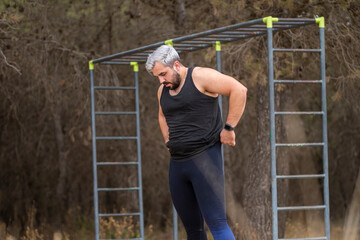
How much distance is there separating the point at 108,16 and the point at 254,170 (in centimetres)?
351

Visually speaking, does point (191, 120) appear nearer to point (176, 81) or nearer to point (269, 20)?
point (176, 81)

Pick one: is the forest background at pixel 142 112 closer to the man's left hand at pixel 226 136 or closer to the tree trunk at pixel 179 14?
the tree trunk at pixel 179 14

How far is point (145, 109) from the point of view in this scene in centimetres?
1055

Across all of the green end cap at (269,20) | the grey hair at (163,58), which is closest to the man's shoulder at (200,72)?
the grey hair at (163,58)

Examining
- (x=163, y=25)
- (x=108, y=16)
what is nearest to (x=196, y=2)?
(x=163, y=25)

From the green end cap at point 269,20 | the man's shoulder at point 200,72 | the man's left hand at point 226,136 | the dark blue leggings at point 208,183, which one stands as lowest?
the dark blue leggings at point 208,183

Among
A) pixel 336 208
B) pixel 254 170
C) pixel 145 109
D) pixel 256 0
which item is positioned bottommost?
pixel 336 208

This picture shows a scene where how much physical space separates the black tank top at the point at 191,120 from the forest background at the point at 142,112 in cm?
253

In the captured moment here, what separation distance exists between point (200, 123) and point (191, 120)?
6 cm

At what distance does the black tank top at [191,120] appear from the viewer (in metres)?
3.93

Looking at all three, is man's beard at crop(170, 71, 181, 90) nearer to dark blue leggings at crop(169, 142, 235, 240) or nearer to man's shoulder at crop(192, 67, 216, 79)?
man's shoulder at crop(192, 67, 216, 79)

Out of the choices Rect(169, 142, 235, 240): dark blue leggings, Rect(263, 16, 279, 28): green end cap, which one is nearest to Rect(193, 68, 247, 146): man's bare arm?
Rect(169, 142, 235, 240): dark blue leggings

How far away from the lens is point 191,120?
397 centimetres

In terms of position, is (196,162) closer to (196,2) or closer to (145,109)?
(196,2)
